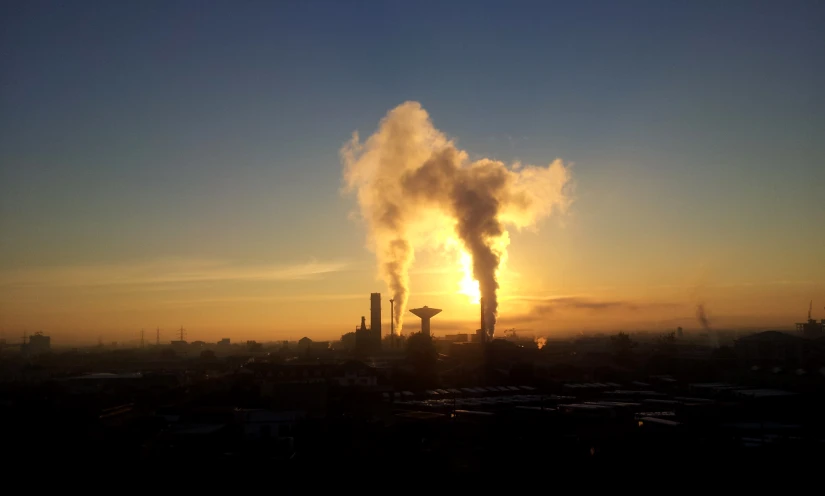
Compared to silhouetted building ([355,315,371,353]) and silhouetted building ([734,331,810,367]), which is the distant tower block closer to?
silhouetted building ([355,315,371,353])

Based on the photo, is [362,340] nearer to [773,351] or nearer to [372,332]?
[372,332]

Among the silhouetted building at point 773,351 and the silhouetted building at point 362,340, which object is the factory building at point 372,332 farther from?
the silhouetted building at point 773,351

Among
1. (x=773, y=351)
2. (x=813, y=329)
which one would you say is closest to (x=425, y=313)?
(x=773, y=351)

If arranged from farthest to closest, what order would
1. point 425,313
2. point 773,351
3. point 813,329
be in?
point 813,329 < point 425,313 < point 773,351

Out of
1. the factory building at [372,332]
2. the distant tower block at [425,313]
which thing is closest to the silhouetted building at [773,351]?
the distant tower block at [425,313]

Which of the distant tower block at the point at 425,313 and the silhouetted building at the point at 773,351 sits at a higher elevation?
the distant tower block at the point at 425,313

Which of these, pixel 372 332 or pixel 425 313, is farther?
pixel 372 332

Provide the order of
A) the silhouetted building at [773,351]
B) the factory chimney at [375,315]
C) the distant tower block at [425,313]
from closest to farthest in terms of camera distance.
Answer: the silhouetted building at [773,351]
the distant tower block at [425,313]
the factory chimney at [375,315]

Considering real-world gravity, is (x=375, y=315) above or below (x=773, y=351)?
above

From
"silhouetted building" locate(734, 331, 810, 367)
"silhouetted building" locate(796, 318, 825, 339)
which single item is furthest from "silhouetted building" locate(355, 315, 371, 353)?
"silhouetted building" locate(796, 318, 825, 339)

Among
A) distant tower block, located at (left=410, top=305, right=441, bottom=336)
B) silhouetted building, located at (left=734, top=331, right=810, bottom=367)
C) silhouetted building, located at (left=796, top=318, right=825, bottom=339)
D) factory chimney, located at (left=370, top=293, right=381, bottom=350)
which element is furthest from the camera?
silhouetted building, located at (left=796, top=318, right=825, bottom=339)

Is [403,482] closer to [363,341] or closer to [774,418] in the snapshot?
[774,418]

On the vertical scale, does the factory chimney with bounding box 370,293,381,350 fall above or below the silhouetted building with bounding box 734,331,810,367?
above
